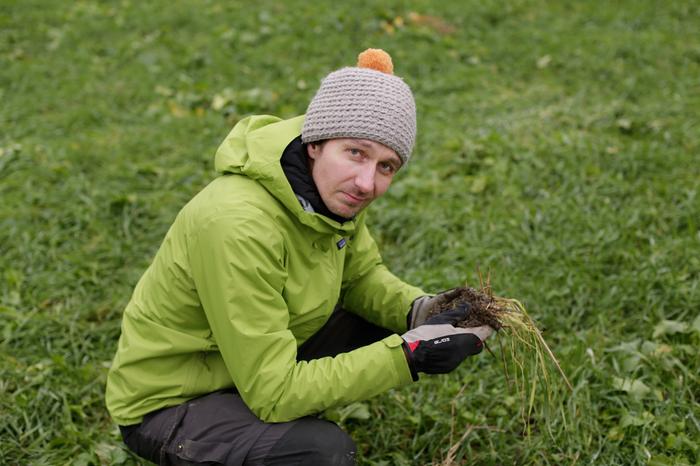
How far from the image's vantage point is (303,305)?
7.16 ft

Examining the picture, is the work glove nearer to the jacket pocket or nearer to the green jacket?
the green jacket

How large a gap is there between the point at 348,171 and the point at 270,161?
0.76ft

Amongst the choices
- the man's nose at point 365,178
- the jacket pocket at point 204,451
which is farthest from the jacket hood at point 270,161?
the jacket pocket at point 204,451

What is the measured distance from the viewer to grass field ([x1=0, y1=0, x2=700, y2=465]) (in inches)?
107

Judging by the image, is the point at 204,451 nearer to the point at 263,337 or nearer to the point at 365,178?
the point at 263,337

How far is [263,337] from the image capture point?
6.34 feet

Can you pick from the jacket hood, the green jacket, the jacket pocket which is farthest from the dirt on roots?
the jacket pocket

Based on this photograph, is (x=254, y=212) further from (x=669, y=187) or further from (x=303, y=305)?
(x=669, y=187)

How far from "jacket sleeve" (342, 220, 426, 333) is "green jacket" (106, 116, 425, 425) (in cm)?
28

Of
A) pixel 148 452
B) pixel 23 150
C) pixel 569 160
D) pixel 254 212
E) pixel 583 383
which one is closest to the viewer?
pixel 254 212

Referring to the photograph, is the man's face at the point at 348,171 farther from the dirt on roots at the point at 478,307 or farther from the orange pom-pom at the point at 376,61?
the dirt on roots at the point at 478,307

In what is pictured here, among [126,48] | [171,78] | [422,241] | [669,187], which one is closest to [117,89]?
[171,78]

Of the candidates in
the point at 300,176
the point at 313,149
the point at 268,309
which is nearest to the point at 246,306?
the point at 268,309

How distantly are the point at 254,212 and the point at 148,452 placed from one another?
868 millimetres
